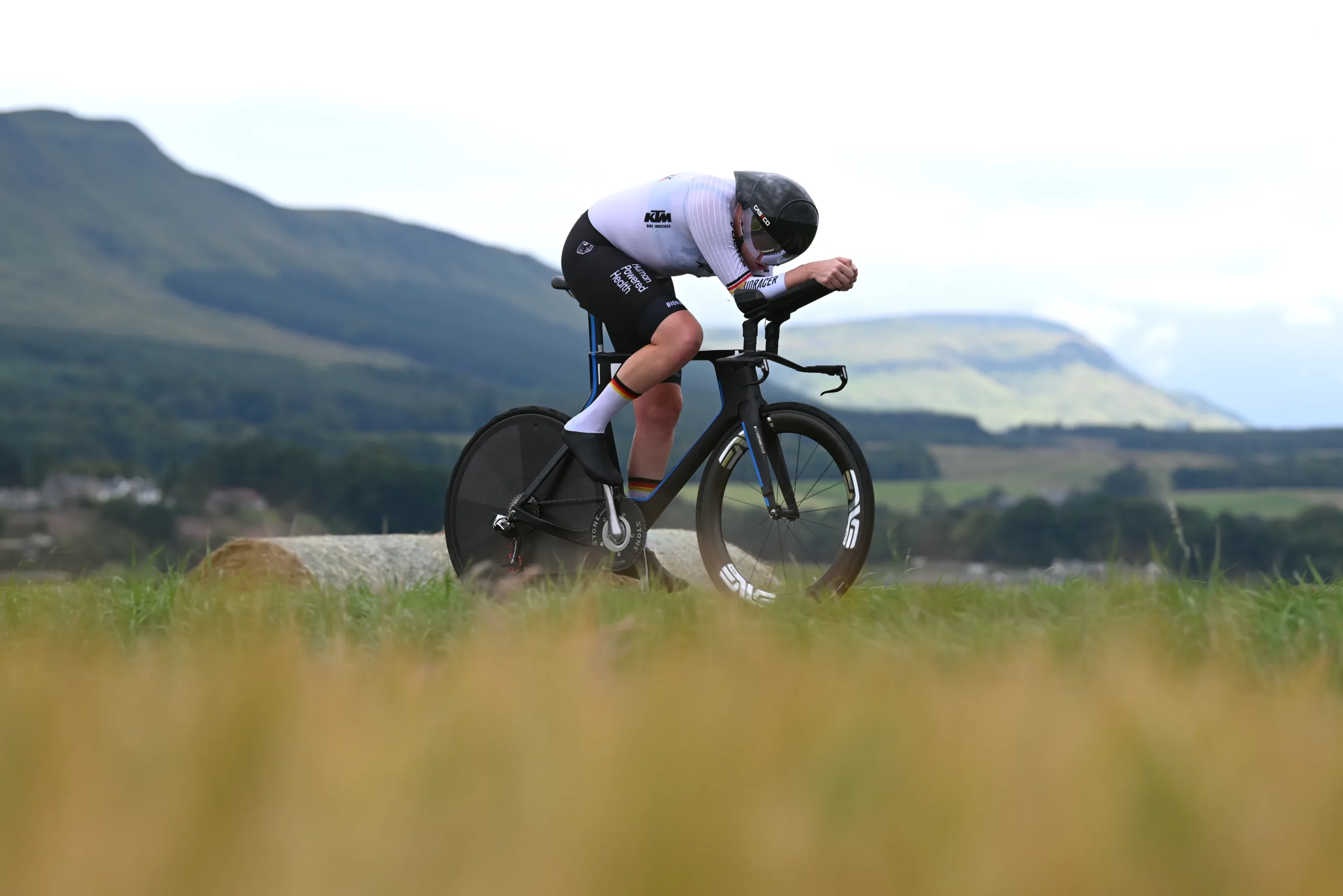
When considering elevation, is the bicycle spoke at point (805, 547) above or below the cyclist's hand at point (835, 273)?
below

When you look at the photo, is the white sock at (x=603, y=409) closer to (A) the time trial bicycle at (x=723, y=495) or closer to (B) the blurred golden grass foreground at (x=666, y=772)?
(A) the time trial bicycle at (x=723, y=495)

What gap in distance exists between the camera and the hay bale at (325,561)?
8766 mm

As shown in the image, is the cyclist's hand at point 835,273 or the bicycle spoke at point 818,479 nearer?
the cyclist's hand at point 835,273

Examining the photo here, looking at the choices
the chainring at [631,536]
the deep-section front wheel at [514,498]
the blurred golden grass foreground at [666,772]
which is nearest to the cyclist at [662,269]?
the chainring at [631,536]

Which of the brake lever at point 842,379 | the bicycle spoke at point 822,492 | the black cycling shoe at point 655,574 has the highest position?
the brake lever at point 842,379

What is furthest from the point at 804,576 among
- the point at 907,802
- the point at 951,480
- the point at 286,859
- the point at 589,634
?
the point at 951,480

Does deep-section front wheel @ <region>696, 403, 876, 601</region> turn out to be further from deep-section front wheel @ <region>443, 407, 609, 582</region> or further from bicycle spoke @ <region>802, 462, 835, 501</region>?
deep-section front wheel @ <region>443, 407, 609, 582</region>

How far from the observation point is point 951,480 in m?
169

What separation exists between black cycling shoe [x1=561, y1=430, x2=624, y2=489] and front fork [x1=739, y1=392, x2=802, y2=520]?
87 centimetres

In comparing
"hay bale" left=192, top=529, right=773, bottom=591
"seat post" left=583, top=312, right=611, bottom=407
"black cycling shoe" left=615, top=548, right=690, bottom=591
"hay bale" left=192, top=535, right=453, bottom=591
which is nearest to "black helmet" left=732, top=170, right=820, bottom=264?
"seat post" left=583, top=312, right=611, bottom=407

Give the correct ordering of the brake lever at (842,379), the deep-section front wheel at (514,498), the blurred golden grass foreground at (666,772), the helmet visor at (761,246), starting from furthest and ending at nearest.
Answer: the deep-section front wheel at (514,498), the helmet visor at (761,246), the brake lever at (842,379), the blurred golden grass foreground at (666,772)

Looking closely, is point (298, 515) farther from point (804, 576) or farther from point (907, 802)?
point (907, 802)

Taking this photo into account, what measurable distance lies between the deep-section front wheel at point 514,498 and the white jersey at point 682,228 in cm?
114

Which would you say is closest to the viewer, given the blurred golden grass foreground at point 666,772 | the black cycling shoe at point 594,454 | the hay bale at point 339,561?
the blurred golden grass foreground at point 666,772
